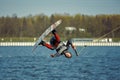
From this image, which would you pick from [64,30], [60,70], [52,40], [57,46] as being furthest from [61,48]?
[64,30]

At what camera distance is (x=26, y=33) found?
19012 cm

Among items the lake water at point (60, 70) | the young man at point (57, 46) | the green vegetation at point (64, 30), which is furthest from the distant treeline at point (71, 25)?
the young man at point (57, 46)

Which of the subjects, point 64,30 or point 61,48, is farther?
point 64,30

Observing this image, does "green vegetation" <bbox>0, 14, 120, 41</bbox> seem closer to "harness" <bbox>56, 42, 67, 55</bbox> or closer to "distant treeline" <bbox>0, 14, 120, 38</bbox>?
"distant treeline" <bbox>0, 14, 120, 38</bbox>

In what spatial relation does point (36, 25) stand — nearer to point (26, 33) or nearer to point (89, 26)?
point (26, 33)

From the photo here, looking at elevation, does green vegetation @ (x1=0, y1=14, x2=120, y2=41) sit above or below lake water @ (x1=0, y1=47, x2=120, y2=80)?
below

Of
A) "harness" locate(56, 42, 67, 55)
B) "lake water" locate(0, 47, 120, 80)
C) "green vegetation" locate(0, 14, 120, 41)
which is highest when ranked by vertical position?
"harness" locate(56, 42, 67, 55)

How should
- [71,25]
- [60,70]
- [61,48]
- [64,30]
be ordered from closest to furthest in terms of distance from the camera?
[61,48], [60,70], [64,30], [71,25]

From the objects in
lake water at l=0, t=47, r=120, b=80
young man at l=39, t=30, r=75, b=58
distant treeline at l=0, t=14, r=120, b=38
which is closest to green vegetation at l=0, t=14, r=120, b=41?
distant treeline at l=0, t=14, r=120, b=38

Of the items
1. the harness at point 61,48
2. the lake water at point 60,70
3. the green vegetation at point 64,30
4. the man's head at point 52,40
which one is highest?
the man's head at point 52,40

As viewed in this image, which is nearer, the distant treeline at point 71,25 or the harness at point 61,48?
the harness at point 61,48

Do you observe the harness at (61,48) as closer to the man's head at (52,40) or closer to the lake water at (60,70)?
the man's head at (52,40)

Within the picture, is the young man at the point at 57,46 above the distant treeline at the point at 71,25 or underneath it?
above

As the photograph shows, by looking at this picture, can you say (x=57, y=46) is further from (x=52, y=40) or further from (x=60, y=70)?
(x=60, y=70)
